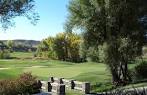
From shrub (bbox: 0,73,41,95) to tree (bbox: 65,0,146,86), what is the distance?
38.1 feet

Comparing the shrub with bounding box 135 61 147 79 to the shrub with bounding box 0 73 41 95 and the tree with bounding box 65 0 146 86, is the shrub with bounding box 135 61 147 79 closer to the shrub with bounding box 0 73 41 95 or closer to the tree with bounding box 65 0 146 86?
the tree with bounding box 65 0 146 86

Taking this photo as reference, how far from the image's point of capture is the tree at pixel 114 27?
3772cm

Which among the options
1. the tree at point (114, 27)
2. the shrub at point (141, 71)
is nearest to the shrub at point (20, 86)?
the tree at point (114, 27)

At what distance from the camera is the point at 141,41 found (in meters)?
38.5

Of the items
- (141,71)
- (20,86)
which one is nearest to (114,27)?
(141,71)

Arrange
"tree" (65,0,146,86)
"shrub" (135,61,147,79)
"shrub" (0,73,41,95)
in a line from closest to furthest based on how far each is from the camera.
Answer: "shrub" (0,73,41,95) < "tree" (65,0,146,86) < "shrub" (135,61,147,79)

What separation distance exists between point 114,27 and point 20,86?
49.8 ft

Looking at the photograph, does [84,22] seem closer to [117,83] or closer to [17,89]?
[117,83]

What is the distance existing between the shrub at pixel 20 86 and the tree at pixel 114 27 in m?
11.6

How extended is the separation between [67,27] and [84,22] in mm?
3404

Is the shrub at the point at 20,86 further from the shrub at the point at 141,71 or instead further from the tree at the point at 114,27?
the shrub at the point at 141,71

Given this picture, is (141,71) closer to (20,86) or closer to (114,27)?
(114,27)

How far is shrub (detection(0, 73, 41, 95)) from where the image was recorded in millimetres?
25594

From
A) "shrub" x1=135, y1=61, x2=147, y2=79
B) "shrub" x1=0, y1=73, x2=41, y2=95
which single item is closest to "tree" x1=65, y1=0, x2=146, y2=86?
"shrub" x1=135, y1=61, x2=147, y2=79
